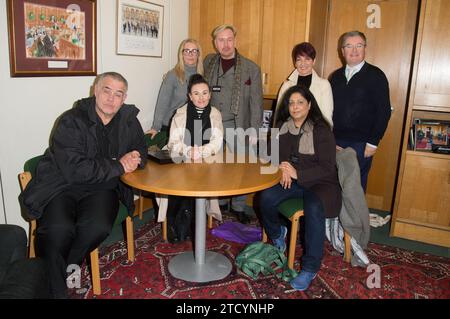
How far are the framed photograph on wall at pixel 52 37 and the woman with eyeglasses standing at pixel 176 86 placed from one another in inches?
24.8

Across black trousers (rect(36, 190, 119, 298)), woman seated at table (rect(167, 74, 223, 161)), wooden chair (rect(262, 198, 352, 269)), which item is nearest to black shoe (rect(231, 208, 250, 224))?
wooden chair (rect(262, 198, 352, 269))

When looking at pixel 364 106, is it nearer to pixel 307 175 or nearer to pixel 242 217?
pixel 307 175

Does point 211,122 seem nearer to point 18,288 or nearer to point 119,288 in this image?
point 119,288

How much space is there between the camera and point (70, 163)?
2094 mm

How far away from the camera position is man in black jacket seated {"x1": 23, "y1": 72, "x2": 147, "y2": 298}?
198 cm

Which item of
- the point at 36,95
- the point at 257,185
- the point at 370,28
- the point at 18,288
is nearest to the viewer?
the point at 18,288

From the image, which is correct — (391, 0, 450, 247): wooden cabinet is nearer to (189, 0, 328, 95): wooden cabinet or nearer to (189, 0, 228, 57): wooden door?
(189, 0, 328, 95): wooden cabinet

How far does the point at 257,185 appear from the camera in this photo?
2.02 m

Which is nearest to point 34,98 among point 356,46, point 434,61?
point 356,46

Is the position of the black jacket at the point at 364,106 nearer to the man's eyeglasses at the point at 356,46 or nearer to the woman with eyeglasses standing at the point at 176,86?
the man's eyeglasses at the point at 356,46

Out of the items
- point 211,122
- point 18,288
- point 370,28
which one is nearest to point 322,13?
point 370,28

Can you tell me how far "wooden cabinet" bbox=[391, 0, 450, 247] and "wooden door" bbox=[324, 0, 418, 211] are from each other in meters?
0.41

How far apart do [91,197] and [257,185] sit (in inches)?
37.9

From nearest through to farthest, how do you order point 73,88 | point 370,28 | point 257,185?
1. point 257,185
2. point 73,88
3. point 370,28
